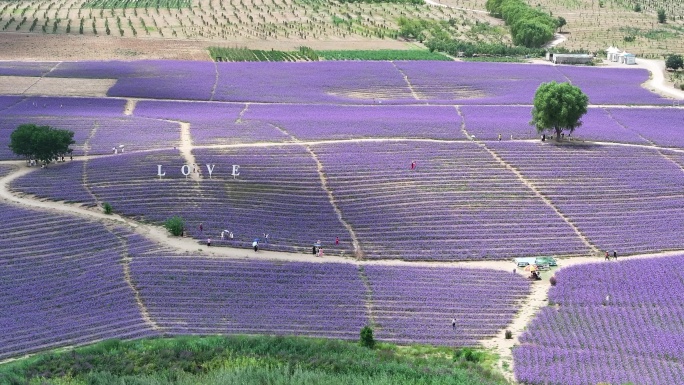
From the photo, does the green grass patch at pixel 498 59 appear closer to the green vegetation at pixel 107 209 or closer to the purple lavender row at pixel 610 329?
the purple lavender row at pixel 610 329

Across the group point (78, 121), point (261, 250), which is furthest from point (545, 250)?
point (78, 121)

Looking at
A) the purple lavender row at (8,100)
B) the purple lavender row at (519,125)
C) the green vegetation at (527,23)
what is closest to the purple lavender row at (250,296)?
the purple lavender row at (519,125)

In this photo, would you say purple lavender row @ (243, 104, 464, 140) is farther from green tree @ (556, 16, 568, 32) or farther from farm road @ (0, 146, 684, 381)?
green tree @ (556, 16, 568, 32)

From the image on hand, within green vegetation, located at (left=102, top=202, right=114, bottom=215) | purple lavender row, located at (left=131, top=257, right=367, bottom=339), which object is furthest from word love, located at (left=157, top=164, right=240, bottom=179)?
purple lavender row, located at (left=131, top=257, right=367, bottom=339)

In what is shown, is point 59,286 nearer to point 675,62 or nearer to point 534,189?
point 534,189

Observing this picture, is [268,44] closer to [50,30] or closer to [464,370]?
[50,30]
